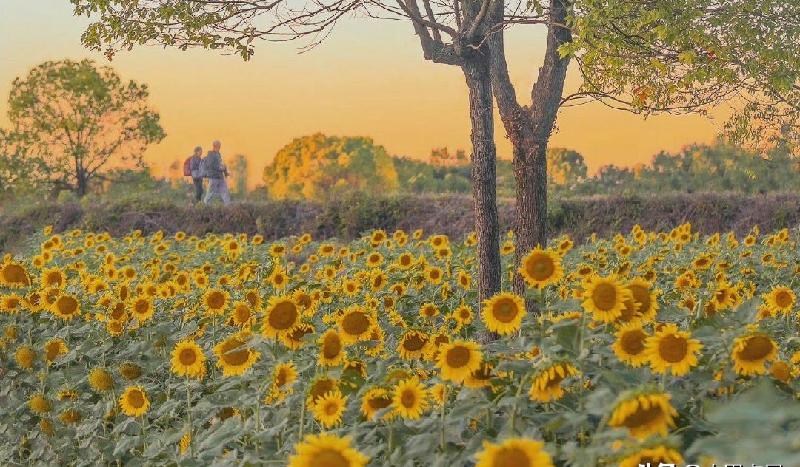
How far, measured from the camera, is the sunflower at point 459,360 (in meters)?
3.40

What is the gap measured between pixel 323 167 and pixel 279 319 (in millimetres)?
43382

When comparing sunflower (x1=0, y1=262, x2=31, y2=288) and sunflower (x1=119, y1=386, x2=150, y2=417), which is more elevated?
sunflower (x1=0, y1=262, x2=31, y2=288)

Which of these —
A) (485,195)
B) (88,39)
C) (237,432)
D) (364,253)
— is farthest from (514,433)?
(364,253)

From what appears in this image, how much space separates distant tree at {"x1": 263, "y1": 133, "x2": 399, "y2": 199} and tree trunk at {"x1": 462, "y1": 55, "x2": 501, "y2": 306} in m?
37.3

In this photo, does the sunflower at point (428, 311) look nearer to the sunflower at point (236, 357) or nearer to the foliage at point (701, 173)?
the sunflower at point (236, 357)

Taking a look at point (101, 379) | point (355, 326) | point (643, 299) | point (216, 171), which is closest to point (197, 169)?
point (216, 171)

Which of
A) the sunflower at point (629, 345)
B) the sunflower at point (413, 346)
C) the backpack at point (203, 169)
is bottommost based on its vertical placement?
the sunflower at point (413, 346)

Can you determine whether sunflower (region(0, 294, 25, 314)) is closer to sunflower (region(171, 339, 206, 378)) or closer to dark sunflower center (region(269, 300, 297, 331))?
sunflower (region(171, 339, 206, 378))

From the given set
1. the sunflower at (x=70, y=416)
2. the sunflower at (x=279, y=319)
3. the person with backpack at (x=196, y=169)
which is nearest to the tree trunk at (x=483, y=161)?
the sunflower at (x=70, y=416)

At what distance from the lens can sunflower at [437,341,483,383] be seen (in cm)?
340

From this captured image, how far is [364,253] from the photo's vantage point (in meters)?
12.6

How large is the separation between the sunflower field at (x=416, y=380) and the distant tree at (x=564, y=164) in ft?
105

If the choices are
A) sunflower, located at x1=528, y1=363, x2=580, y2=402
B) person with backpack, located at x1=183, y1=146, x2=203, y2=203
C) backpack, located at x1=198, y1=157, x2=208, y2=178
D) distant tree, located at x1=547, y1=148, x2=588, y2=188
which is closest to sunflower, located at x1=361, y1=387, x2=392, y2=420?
sunflower, located at x1=528, y1=363, x2=580, y2=402

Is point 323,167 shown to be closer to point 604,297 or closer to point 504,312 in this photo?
point 504,312
